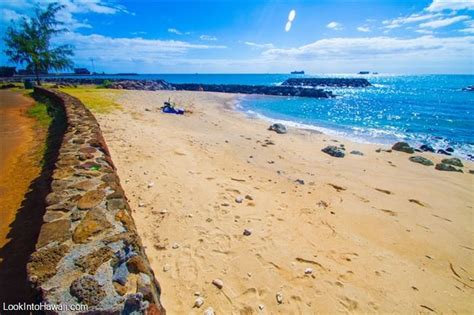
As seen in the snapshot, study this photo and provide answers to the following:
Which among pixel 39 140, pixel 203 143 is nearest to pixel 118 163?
pixel 39 140

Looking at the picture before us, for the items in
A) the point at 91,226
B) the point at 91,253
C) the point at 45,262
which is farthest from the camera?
the point at 91,226

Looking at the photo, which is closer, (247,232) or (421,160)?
(247,232)

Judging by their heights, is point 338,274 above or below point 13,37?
below

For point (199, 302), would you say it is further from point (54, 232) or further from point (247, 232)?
point (54, 232)

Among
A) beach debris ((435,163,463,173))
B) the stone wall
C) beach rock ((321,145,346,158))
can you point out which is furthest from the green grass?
beach debris ((435,163,463,173))

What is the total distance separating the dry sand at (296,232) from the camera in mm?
3328

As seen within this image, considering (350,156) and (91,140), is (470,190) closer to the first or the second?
(350,156)

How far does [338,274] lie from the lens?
3.69 m

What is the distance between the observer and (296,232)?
15.2ft

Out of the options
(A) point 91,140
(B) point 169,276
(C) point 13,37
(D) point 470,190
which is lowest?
(D) point 470,190

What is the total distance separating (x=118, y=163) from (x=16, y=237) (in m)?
3.49

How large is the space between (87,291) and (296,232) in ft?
11.5

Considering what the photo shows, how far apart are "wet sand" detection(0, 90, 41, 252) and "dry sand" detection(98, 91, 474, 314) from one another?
1.82 meters

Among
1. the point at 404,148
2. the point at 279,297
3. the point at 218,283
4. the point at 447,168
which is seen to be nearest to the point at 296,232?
the point at 279,297
